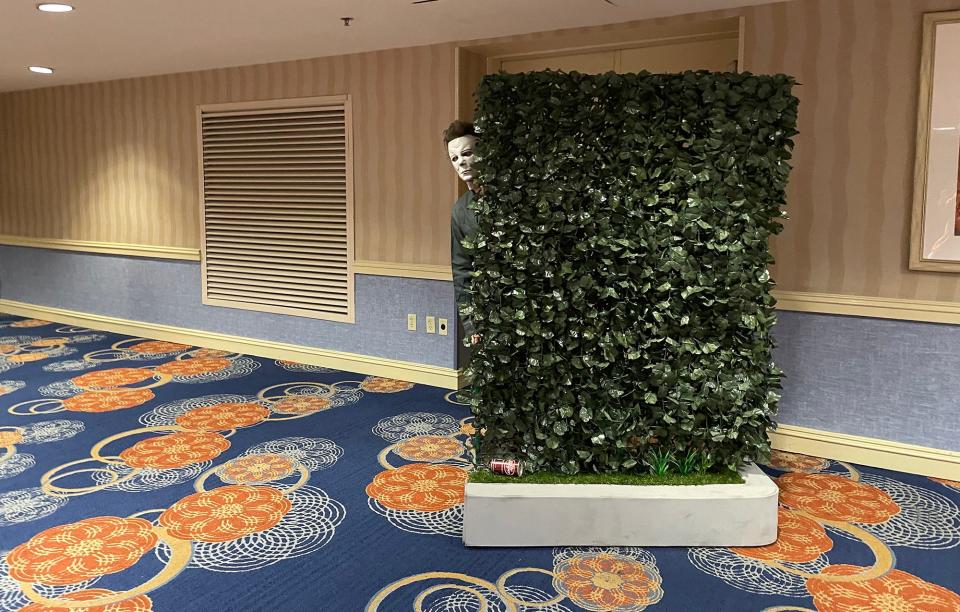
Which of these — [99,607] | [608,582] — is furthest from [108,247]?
[608,582]

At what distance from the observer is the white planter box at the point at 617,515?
2.80m

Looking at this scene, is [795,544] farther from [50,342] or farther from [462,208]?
[50,342]

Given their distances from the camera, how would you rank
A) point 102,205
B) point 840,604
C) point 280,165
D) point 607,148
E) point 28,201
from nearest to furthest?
point 840,604, point 607,148, point 280,165, point 102,205, point 28,201

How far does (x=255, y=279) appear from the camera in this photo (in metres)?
6.02

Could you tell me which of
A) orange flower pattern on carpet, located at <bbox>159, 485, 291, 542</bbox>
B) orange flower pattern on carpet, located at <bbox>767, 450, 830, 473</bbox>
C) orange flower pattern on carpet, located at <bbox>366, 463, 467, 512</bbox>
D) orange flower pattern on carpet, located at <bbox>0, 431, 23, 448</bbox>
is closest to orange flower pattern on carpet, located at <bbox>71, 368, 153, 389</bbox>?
orange flower pattern on carpet, located at <bbox>0, 431, 23, 448</bbox>

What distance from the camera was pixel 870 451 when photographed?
3.71 metres

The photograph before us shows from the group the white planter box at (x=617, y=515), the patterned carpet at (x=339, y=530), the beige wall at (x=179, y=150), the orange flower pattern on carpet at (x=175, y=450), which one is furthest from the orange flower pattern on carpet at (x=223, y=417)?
the white planter box at (x=617, y=515)

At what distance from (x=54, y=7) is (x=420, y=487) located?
3203 millimetres

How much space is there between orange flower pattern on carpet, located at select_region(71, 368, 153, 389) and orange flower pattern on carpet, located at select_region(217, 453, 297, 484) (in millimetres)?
1922

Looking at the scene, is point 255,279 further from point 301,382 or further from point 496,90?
point 496,90

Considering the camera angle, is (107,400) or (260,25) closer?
(260,25)

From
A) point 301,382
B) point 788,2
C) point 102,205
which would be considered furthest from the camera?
point 102,205

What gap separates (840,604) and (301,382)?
369cm

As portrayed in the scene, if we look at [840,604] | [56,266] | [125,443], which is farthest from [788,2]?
[56,266]
